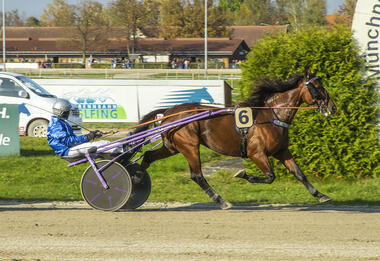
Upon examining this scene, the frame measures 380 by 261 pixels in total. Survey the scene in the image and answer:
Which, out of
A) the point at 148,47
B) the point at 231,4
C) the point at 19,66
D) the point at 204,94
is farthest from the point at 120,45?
the point at 231,4

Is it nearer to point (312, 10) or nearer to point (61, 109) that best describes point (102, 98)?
point (61, 109)

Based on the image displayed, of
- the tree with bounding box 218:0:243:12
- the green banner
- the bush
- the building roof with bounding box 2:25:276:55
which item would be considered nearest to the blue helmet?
the green banner

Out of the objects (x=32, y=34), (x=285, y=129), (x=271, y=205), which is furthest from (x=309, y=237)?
(x=32, y=34)

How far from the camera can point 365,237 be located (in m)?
6.07

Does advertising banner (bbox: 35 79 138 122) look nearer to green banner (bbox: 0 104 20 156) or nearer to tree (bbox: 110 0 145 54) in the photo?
green banner (bbox: 0 104 20 156)

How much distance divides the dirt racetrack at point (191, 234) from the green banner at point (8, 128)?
495 cm

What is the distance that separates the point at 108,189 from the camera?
7.32 meters

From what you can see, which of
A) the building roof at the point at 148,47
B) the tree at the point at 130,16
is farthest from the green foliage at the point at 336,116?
the tree at the point at 130,16

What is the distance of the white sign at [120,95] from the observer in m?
18.6

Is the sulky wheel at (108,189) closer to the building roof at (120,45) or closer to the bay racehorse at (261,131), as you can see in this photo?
the bay racehorse at (261,131)

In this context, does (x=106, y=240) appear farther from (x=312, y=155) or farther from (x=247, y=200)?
(x=312, y=155)

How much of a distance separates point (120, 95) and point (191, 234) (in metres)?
12.9

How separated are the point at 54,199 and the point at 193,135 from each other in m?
2.75

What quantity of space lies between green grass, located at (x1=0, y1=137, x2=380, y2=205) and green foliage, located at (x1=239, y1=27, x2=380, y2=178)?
323mm
